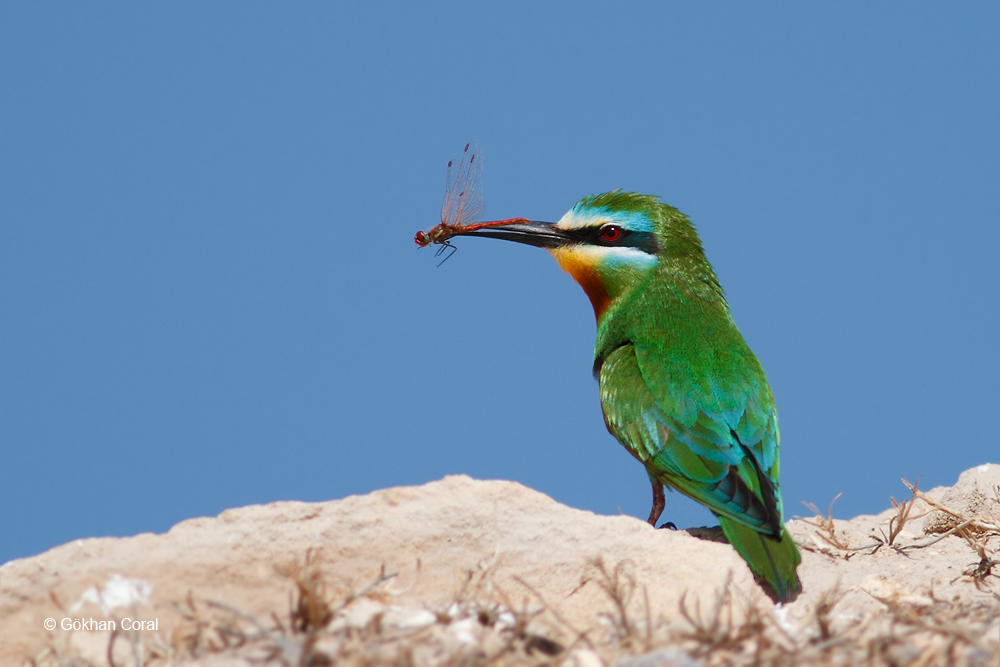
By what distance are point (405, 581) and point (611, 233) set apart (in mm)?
3241

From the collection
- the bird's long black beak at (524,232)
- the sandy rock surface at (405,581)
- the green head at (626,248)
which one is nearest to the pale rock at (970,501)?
the sandy rock surface at (405,581)

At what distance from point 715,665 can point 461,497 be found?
1359 millimetres

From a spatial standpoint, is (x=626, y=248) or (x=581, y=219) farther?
(x=581, y=219)

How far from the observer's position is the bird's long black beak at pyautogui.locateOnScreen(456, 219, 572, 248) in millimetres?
6127

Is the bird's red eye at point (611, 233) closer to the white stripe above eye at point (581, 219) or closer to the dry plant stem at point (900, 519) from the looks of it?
the white stripe above eye at point (581, 219)

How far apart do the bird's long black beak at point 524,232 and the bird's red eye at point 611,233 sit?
0.24 m

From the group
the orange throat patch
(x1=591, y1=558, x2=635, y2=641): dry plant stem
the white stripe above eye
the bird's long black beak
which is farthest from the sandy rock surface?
the bird's long black beak

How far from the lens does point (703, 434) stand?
454 centimetres

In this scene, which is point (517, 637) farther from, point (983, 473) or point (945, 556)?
point (983, 473)

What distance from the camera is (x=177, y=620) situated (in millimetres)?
2697

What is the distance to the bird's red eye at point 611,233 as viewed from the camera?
5859mm

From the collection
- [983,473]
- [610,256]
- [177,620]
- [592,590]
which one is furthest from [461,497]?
[983,473]

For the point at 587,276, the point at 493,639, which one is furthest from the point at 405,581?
the point at 587,276

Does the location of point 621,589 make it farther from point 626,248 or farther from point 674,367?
point 626,248
